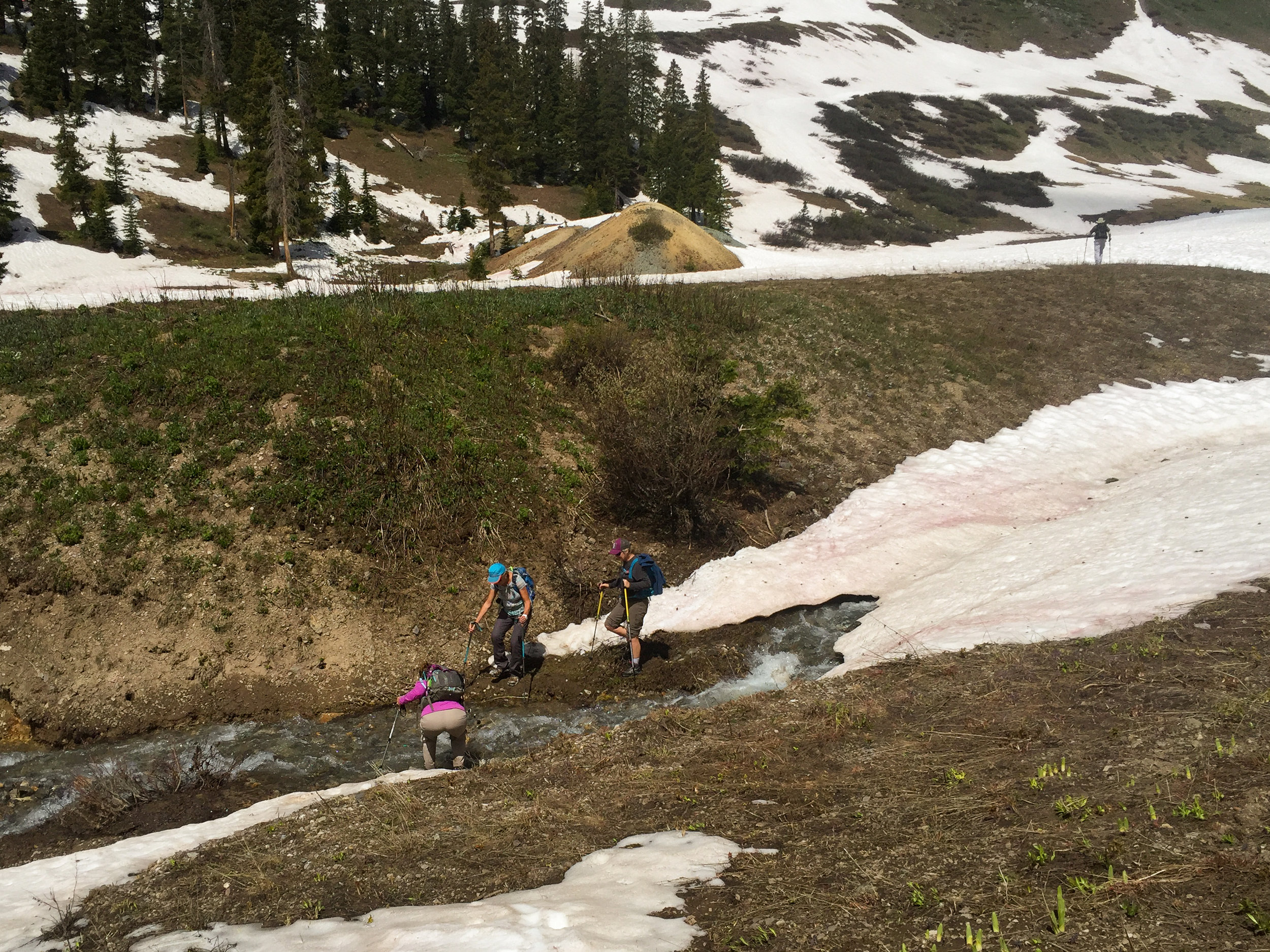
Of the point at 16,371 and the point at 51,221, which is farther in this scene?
the point at 51,221

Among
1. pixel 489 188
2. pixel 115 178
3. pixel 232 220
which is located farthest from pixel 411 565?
pixel 115 178

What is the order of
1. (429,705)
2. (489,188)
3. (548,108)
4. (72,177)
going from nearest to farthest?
(429,705), (72,177), (489,188), (548,108)

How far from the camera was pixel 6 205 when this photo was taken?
132 ft

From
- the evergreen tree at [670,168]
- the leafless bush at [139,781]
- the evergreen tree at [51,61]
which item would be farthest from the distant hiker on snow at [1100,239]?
the evergreen tree at [51,61]

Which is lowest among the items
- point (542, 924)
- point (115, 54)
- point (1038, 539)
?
point (1038, 539)

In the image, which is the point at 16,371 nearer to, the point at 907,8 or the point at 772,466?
the point at 772,466

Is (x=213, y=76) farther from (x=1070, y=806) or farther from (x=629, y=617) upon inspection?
(x=1070, y=806)

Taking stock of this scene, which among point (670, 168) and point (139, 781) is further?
point (670, 168)

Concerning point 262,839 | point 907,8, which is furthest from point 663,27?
point 262,839

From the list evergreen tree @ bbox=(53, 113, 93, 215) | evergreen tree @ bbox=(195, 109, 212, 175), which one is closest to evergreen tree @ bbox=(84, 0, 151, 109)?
evergreen tree @ bbox=(195, 109, 212, 175)

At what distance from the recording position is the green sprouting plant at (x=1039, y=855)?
4195 millimetres

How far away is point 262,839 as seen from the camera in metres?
6.42

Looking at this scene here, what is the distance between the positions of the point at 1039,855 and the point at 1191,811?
96 cm

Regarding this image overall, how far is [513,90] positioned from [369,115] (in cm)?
1671
